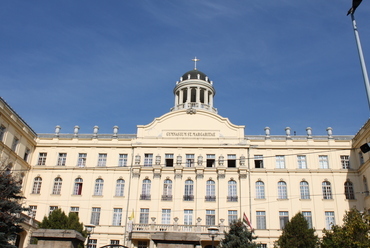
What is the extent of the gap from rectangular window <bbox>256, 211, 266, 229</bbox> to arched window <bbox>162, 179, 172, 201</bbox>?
9471 millimetres

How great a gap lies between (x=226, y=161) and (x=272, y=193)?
6.00m

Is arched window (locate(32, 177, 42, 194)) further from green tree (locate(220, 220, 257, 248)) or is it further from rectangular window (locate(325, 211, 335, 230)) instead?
rectangular window (locate(325, 211, 335, 230))

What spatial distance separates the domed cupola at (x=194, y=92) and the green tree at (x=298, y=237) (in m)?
20.7

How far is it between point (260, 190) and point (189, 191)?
25.2 ft

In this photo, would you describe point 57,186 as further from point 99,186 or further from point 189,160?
point 189,160

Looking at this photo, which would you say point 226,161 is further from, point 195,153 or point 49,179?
point 49,179

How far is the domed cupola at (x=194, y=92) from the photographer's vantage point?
4919 centimetres

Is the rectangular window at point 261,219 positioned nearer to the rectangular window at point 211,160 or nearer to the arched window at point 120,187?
the rectangular window at point 211,160

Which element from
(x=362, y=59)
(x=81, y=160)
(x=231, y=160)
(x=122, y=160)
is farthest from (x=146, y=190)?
(x=362, y=59)

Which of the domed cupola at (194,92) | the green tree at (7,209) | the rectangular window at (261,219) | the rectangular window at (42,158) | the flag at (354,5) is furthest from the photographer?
the domed cupola at (194,92)

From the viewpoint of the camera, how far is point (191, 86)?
50.1 m

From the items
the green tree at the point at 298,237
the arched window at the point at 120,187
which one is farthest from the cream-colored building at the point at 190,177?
the green tree at the point at 298,237

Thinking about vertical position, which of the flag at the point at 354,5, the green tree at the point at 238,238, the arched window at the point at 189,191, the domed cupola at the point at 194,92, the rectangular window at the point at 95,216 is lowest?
the green tree at the point at 238,238

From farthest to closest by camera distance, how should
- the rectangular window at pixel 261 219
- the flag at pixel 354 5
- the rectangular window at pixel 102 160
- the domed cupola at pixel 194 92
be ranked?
the domed cupola at pixel 194 92
the rectangular window at pixel 102 160
the rectangular window at pixel 261 219
the flag at pixel 354 5
